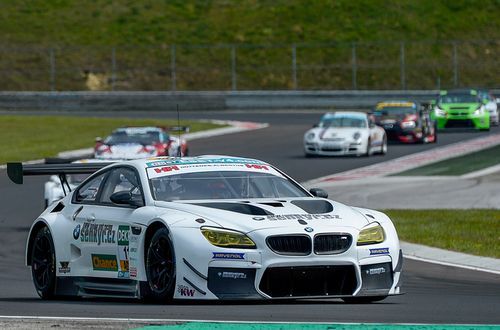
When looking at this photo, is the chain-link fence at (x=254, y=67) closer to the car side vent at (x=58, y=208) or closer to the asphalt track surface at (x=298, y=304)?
the asphalt track surface at (x=298, y=304)

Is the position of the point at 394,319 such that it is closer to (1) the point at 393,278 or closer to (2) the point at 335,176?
(1) the point at 393,278

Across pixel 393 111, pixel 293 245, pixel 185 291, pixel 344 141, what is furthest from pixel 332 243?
pixel 393 111

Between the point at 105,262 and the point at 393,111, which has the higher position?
the point at 105,262

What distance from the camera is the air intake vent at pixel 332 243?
9.98m

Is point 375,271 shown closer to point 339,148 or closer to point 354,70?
point 339,148

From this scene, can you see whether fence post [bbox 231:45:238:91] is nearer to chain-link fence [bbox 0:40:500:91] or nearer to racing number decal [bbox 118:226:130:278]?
chain-link fence [bbox 0:40:500:91]

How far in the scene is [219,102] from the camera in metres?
56.6

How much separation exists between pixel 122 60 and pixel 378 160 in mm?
26760

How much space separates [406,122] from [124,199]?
101ft

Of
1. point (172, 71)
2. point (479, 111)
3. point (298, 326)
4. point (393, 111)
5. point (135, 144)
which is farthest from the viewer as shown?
point (172, 71)

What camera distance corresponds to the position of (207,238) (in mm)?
9953

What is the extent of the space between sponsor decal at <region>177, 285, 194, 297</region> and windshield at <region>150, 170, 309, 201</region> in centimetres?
101

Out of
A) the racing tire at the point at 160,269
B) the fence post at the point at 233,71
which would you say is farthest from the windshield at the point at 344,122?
the racing tire at the point at 160,269

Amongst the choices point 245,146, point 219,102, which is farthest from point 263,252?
point 219,102
